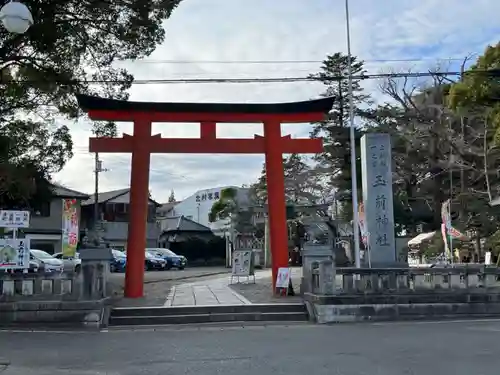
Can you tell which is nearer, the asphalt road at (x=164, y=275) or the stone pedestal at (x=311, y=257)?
the stone pedestal at (x=311, y=257)

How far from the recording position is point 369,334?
11.3m

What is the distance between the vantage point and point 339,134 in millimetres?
42375

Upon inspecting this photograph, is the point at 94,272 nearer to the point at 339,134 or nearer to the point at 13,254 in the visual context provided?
the point at 13,254

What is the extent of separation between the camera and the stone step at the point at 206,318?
13453mm

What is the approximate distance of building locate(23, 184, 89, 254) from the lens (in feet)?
150

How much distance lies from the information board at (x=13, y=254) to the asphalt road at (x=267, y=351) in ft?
13.1

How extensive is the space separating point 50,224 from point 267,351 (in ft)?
134

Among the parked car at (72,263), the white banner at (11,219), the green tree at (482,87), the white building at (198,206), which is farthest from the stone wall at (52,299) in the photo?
the white building at (198,206)

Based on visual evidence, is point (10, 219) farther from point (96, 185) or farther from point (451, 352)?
point (96, 185)

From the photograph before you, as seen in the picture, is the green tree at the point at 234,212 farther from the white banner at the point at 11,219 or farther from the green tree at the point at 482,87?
the white banner at the point at 11,219

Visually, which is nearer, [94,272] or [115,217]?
[94,272]

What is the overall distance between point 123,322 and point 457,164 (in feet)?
88.9

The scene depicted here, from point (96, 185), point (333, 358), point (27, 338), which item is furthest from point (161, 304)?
point (96, 185)

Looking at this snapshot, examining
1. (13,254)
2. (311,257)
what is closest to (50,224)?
(13,254)
